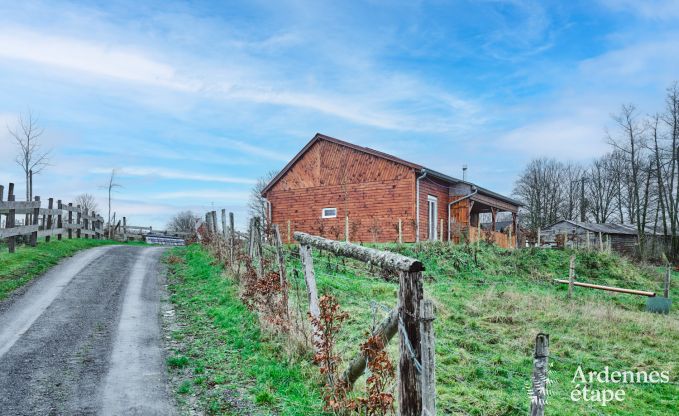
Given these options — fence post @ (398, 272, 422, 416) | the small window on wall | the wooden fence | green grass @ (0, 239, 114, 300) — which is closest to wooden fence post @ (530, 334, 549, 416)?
fence post @ (398, 272, 422, 416)

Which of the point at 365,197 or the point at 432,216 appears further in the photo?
the point at 432,216

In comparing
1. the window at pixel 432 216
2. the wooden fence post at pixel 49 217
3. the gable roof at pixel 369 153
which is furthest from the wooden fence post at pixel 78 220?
the window at pixel 432 216

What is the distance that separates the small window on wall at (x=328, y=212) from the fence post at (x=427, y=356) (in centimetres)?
2348

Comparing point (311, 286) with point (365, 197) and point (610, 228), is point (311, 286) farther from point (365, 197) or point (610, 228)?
point (610, 228)

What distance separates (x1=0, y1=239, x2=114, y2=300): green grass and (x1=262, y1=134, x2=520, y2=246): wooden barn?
10820 mm

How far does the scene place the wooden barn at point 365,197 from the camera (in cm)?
2489

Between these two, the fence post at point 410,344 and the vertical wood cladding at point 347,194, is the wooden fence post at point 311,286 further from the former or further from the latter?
the vertical wood cladding at point 347,194

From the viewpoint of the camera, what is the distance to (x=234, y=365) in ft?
22.4

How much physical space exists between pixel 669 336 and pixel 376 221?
15591mm

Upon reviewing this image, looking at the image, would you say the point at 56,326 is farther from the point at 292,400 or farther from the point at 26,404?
the point at 292,400

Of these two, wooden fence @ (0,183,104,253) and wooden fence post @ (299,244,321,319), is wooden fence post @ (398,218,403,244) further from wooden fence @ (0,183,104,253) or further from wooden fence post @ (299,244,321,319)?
wooden fence post @ (299,244,321,319)

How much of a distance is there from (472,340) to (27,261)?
13147 mm

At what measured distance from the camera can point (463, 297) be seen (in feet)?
45.0

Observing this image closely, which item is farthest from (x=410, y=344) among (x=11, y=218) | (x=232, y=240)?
(x=11, y=218)
